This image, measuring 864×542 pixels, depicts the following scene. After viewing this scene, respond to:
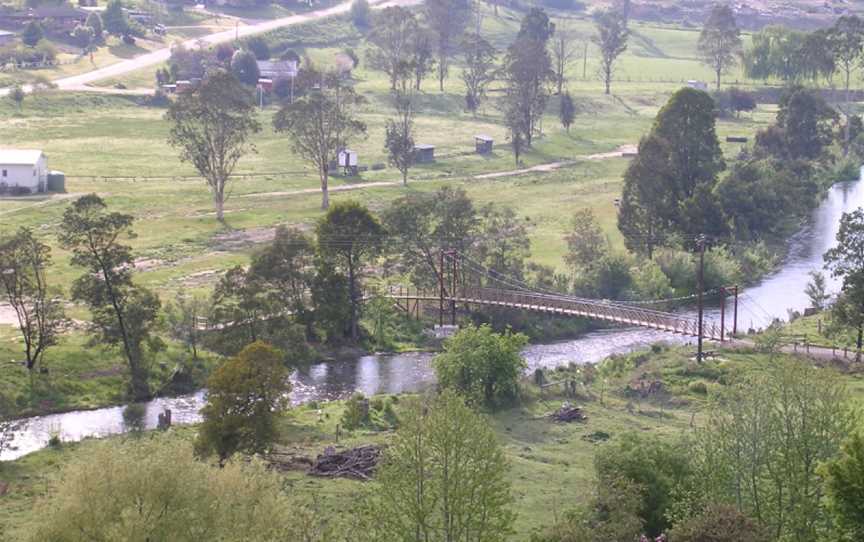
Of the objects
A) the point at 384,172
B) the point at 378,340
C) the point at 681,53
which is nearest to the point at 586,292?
the point at 378,340

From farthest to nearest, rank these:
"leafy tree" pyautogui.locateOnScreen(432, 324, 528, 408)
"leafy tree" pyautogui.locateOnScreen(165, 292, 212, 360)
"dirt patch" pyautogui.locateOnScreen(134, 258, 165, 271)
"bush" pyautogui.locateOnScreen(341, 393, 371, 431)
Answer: "dirt patch" pyautogui.locateOnScreen(134, 258, 165, 271)
"leafy tree" pyautogui.locateOnScreen(165, 292, 212, 360)
"leafy tree" pyautogui.locateOnScreen(432, 324, 528, 408)
"bush" pyautogui.locateOnScreen(341, 393, 371, 431)

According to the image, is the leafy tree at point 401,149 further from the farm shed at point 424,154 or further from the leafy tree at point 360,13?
the leafy tree at point 360,13

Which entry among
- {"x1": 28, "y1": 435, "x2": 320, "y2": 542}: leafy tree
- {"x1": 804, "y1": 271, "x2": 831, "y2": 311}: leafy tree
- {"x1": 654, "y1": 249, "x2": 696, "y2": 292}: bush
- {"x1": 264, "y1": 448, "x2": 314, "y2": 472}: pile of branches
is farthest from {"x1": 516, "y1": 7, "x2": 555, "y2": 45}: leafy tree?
{"x1": 28, "y1": 435, "x2": 320, "y2": 542}: leafy tree

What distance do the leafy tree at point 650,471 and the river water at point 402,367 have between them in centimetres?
1822

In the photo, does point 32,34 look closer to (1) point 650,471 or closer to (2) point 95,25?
(2) point 95,25

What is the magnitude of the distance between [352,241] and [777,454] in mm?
30653

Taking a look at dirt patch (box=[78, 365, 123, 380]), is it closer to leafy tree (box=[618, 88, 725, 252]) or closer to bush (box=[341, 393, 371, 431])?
bush (box=[341, 393, 371, 431])

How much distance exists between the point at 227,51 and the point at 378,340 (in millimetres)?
64021

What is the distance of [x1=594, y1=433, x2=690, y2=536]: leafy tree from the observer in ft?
111

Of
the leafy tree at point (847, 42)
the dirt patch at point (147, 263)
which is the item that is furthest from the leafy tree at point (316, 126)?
the leafy tree at point (847, 42)

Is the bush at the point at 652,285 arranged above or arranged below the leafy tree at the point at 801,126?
below

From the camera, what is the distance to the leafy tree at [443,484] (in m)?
30.3

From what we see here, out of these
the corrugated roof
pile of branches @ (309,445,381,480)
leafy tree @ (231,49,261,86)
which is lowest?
pile of branches @ (309,445,381,480)

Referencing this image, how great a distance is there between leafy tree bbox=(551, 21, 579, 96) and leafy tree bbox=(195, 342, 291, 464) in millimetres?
72810
